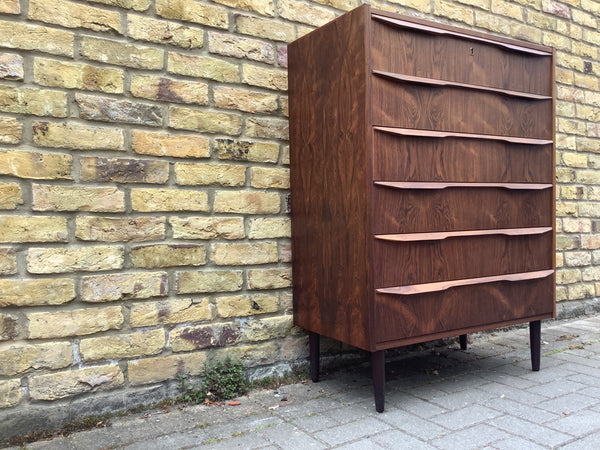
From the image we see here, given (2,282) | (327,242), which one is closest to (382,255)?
(327,242)

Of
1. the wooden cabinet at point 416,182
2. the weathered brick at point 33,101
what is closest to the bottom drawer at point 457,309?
the wooden cabinet at point 416,182

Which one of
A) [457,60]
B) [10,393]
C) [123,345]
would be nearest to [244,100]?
[457,60]

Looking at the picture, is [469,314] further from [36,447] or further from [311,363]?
[36,447]

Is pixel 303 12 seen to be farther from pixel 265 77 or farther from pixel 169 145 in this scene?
pixel 169 145

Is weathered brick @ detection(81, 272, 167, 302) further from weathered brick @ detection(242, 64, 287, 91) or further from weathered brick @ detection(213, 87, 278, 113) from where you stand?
weathered brick @ detection(242, 64, 287, 91)

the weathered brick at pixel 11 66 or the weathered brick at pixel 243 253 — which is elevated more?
the weathered brick at pixel 11 66

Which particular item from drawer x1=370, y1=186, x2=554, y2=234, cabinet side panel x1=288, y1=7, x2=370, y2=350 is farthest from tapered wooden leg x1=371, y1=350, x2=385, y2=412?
drawer x1=370, y1=186, x2=554, y2=234

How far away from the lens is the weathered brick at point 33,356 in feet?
7.32

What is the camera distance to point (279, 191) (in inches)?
117

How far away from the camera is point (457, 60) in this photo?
2.71 meters

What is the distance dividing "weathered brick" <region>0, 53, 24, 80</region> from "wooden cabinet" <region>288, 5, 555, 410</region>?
53.3 inches

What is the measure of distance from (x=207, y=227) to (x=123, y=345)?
2.29ft

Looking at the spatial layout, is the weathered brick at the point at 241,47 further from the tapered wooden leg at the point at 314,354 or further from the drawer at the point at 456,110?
the tapered wooden leg at the point at 314,354

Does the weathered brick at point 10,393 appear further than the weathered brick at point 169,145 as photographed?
No
